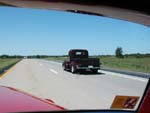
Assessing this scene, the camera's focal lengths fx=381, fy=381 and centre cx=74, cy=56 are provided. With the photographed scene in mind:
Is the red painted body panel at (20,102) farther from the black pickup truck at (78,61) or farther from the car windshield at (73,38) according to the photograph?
the black pickup truck at (78,61)

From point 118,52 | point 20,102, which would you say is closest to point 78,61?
point 20,102

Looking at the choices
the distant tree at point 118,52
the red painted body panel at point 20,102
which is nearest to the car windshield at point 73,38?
the distant tree at point 118,52

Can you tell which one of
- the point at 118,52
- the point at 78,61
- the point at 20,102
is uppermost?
the point at 118,52

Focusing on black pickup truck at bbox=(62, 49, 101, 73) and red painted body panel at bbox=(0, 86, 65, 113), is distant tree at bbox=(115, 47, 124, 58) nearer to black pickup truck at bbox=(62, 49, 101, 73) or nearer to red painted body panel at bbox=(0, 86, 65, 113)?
black pickup truck at bbox=(62, 49, 101, 73)

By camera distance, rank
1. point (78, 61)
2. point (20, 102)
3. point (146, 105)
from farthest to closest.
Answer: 1. point (78, 61)
2. point (20, 102)
3. point (146, 105)

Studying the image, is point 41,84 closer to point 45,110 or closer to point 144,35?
point 45,110

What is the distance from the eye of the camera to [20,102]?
2160mm

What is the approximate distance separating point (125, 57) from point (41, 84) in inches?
45.9

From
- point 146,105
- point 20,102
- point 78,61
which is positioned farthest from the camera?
point 78,61

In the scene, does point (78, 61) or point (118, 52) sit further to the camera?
point (78, 61)

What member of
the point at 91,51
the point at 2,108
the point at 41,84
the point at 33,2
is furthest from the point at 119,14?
the point at 41,84

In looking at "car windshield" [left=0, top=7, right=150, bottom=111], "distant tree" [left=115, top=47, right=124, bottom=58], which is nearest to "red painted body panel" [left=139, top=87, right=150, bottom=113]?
"car windshield" [left=0, top=7, right=150, bottom=111]

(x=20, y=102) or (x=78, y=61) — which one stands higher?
(x=78, y=61)

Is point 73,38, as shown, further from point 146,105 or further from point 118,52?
point 146,105
